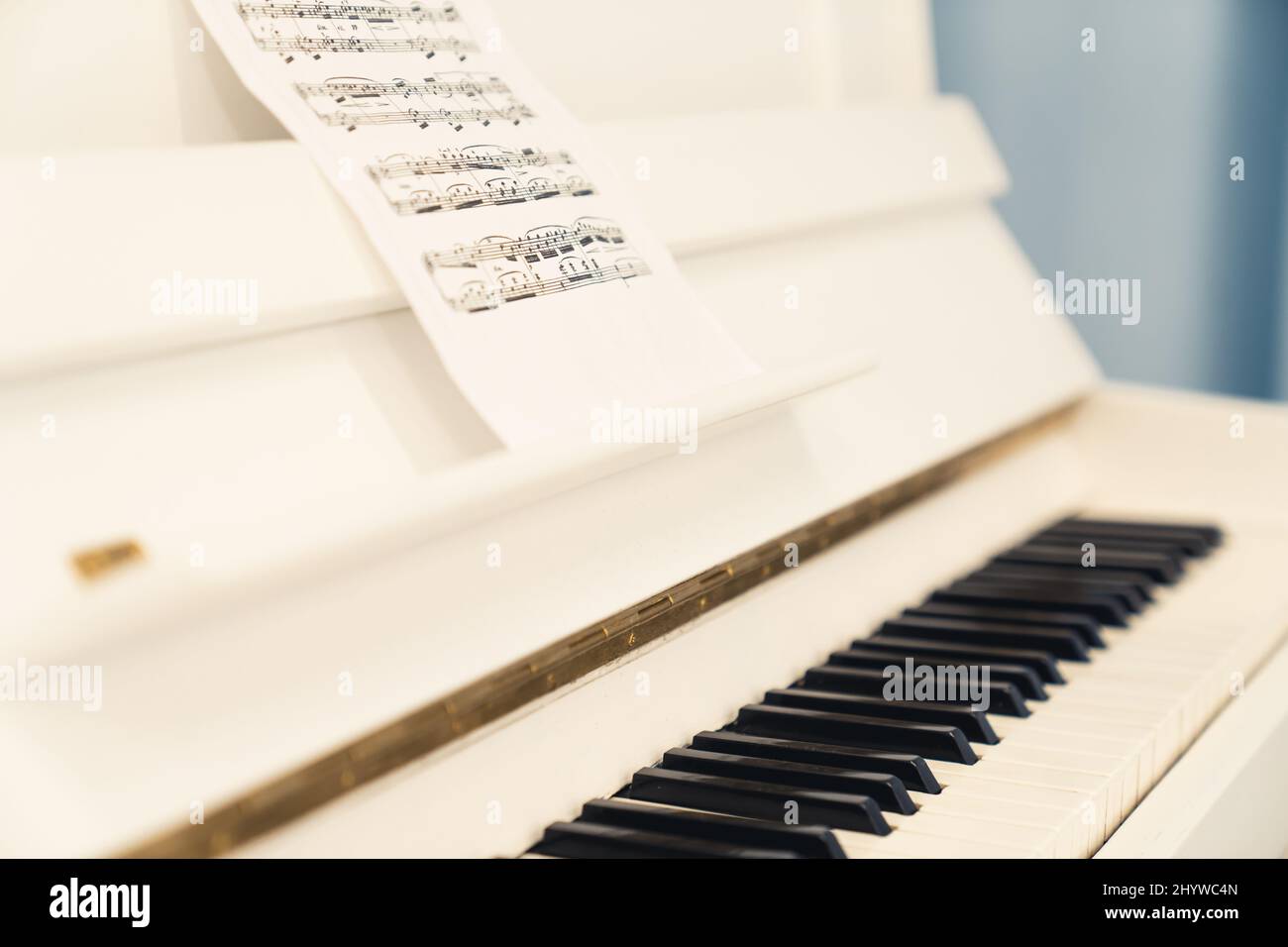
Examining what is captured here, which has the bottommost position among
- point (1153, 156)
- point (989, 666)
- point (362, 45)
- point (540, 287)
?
point (989, 666)

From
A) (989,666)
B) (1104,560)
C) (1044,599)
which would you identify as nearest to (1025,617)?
(1044,599)

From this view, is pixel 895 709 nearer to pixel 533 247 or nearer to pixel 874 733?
pixel 874 733

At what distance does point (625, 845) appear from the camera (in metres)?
1.16

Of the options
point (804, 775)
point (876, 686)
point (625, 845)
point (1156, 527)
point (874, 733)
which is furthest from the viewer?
point (1156, 527)

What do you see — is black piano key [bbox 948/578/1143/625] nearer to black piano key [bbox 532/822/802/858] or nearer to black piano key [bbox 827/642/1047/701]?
black piano key [bbox 827/642/1047/701]

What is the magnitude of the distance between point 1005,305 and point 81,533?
5.34ft

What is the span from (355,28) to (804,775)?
0.90 meters

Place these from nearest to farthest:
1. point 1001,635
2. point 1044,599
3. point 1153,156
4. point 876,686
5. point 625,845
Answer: point 625,845 < point 876,686 < point 1001,635 < point 1044,599 < point 1153,156

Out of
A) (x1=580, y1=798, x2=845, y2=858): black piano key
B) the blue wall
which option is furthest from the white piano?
the blue wall

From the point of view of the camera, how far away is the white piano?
100cm

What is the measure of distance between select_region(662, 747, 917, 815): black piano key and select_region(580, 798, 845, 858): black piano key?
0.27ft

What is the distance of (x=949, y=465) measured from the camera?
6.40ft
